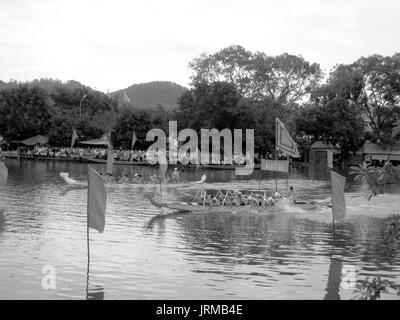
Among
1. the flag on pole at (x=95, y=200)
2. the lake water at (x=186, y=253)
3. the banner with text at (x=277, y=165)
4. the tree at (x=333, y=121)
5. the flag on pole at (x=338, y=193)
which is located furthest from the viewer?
the tree at (x=333, y=121)

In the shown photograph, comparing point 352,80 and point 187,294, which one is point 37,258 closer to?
point 187,294

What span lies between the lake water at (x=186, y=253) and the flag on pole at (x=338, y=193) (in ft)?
4.58

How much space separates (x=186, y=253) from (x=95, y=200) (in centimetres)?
440

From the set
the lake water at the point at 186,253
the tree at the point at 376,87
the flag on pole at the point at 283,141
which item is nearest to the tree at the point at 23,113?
the tree at the point at 376,87

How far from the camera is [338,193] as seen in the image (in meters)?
18.1

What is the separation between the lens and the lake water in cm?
1335

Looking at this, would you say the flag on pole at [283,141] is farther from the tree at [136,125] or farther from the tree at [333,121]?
the tree at [333,121]

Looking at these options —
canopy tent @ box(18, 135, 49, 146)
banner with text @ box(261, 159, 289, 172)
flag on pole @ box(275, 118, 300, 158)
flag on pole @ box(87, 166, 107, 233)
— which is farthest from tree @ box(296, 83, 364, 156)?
flag on pole @ box(87, 166, 107, 233)

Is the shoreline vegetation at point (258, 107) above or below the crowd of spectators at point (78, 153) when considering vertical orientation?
above

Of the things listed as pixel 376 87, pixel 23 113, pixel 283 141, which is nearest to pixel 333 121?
pixel 376 87

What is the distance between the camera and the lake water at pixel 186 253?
13.4 metres

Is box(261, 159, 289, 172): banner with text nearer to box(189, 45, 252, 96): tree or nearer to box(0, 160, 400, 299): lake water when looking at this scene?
box(0, 160, 400, 299): lake water

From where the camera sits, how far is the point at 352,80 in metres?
78.4

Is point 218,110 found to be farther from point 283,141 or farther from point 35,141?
point 283,141
